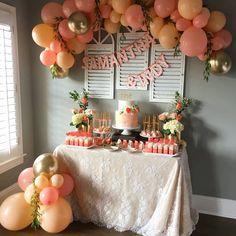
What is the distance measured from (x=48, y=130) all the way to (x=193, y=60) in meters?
1.88

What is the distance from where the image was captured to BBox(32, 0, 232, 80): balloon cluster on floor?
241 centimetres

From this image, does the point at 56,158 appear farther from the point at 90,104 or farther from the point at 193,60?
the point at 193,60

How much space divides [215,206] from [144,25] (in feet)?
6.51

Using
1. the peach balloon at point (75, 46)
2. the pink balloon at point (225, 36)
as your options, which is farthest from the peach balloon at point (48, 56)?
the pink balloon at point (225, 36)

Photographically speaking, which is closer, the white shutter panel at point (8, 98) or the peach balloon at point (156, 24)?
the peach balloon at point (156, 24)

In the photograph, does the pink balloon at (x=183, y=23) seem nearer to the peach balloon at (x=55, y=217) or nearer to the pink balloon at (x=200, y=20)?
the pink balloon at (x=200, y=20)

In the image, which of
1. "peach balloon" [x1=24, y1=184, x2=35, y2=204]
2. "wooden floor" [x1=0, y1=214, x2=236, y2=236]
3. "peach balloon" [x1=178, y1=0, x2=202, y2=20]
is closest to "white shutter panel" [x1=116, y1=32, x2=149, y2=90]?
"peach balloon" [x1=178, y1=0, x2=202, y2=20]

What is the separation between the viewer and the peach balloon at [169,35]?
2527mm

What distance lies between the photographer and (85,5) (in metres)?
2.61

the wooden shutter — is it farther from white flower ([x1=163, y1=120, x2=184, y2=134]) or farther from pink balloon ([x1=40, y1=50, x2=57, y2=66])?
white flower ([x1=163, y1=120, x2=184, y2=134])

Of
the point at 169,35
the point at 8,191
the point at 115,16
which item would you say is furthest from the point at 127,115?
the point at 8,191

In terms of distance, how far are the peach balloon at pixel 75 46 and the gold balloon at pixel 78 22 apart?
11.2 inches

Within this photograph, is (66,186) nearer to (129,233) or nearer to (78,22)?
(129,233)

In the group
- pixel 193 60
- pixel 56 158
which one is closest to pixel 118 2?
pixel 193 60
